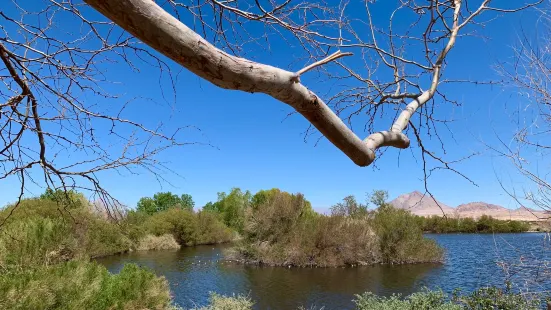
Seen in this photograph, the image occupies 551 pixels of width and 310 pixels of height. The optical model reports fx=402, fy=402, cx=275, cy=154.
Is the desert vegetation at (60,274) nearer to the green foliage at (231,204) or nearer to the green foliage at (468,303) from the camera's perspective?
the green foliage at (468,303)

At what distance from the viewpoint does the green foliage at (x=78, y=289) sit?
4.65m

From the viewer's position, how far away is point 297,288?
46.2 feet

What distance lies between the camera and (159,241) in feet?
103

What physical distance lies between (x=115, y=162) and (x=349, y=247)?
19413 millimetres

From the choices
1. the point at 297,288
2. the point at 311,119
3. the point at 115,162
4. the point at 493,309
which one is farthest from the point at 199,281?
the point at 311,119

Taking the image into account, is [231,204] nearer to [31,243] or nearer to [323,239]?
[323,239]

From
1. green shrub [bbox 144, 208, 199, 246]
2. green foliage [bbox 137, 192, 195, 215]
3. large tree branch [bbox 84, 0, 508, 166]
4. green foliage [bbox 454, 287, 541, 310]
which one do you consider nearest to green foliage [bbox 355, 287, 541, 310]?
green foliage [bbox 454, 287, 541, 310]

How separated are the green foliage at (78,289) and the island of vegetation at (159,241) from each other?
0.04 ft

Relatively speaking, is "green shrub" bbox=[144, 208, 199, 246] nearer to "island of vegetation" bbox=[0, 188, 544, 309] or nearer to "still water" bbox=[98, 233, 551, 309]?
"island of vegetation" bbox=[0, 188, 544, 309]

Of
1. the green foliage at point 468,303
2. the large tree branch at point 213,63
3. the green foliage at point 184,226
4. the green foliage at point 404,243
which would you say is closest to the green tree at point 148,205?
the green foliage at point 184,226

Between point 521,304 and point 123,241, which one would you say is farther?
point 123,241

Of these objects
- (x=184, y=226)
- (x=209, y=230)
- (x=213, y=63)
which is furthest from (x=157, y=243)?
(x=213, y=63)

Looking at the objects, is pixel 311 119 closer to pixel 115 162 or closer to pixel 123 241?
pixel 115 162

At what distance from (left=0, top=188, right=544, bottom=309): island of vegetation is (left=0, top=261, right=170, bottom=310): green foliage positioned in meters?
0.01
